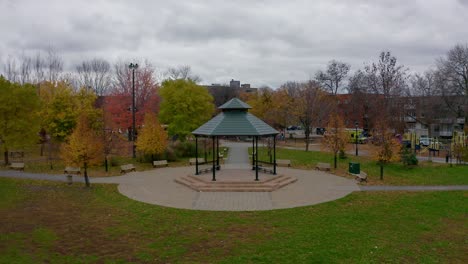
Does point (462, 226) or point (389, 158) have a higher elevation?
point (389, 158)

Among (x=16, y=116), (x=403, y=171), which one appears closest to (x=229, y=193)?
(x=403, y=171)

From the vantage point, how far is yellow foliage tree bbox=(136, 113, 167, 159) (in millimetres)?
27895

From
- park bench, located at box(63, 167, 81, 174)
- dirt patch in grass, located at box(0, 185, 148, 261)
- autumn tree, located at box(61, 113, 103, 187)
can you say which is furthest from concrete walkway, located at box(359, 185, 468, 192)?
park bench, located at box(63, 167, 81, 174)

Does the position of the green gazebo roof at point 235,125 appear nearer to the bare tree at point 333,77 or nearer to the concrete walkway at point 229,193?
the concrete walkway at point 229,193

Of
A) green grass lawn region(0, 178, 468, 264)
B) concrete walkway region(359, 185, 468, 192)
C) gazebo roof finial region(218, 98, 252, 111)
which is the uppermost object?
gazebo roof finial region(218, 98, 252, 111)

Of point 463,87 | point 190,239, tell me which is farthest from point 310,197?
point 463,87

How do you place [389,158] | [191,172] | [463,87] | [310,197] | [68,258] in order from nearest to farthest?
[68,258] → [310,197] → [389,158] → [191,172] → [463,87]

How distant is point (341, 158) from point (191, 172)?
14.3m

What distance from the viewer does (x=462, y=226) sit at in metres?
13.3

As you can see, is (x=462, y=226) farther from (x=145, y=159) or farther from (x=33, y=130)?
(x=33, y=130)

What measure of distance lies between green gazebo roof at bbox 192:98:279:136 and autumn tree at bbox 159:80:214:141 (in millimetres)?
13600

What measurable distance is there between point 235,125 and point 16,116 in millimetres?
17216

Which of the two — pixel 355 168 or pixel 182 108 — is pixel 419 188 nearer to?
pixel 355 168

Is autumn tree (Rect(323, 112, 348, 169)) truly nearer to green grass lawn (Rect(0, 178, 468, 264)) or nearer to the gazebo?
the gazebo
